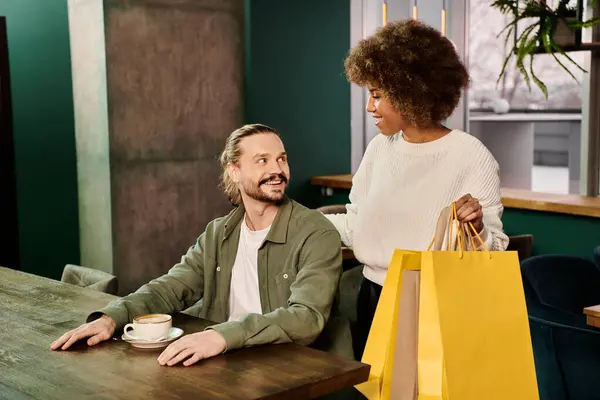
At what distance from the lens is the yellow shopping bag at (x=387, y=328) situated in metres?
1.99

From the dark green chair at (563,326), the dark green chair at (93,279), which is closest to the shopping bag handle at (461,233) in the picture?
the dark green chair at (563,326)

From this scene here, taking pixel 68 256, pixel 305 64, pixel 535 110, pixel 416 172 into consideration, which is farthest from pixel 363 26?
pixel 416 172

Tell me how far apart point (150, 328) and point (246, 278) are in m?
0.50

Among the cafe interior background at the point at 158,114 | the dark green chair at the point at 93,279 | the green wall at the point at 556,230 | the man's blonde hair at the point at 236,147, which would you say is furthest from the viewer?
the cafe interior background at the point at 158,114

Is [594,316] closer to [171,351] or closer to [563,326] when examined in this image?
[563,326]

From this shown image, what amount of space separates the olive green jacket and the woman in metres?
0.16

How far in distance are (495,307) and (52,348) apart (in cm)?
117

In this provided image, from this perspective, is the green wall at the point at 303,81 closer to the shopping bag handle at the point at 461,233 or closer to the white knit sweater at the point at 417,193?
the white knit sweater at the point at 417,193

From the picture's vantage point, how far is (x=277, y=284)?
8.37 feet

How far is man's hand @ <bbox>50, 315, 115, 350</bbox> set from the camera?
7.28ft

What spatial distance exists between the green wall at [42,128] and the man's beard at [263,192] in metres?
3.47

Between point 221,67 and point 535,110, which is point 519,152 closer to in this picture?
point 535,110

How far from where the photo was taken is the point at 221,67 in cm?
591

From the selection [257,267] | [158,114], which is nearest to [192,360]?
[257,267]
